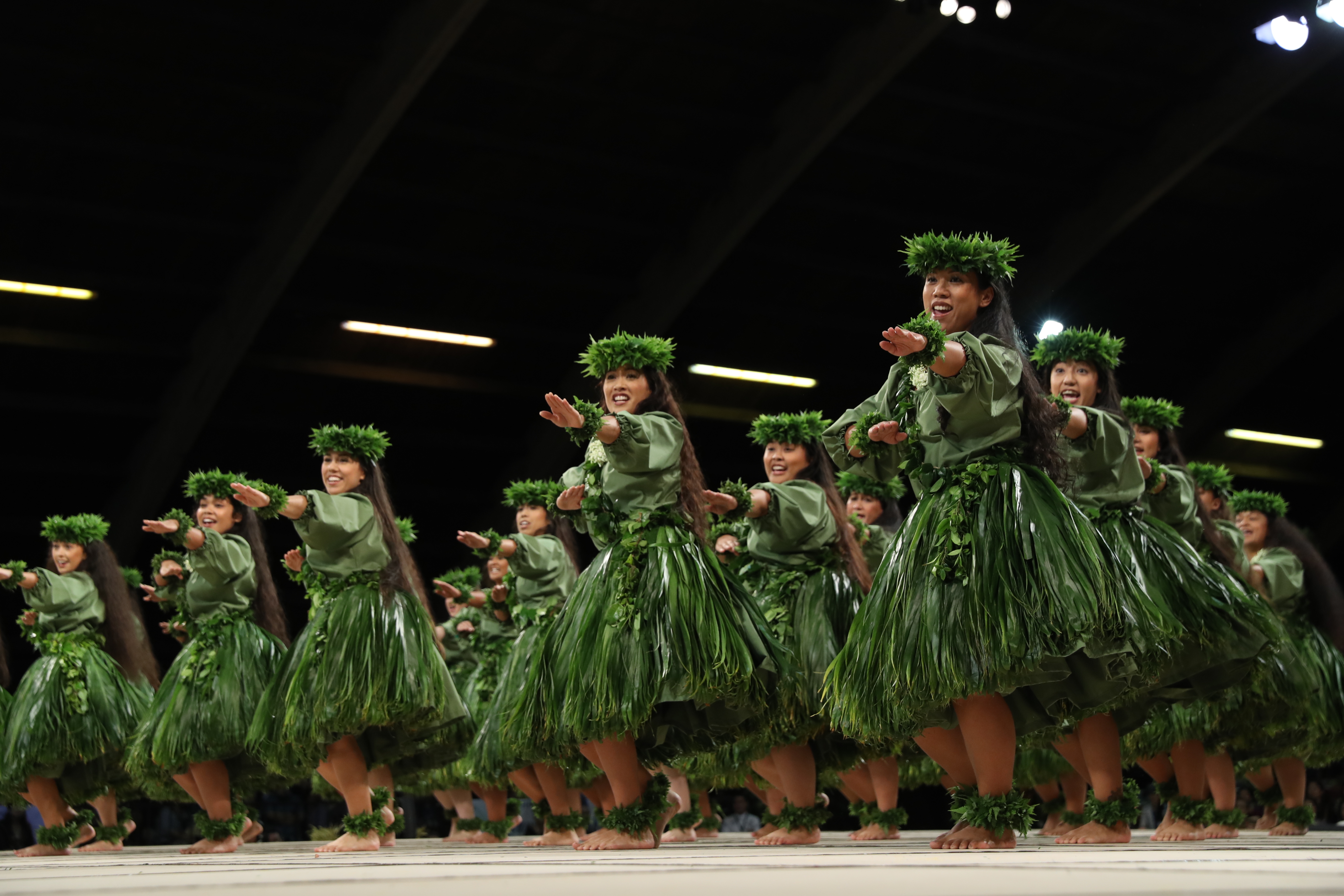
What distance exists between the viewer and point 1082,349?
440 centimetres

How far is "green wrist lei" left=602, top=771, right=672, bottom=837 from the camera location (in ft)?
13.0

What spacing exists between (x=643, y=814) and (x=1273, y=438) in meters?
11.9

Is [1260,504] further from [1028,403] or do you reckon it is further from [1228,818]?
[1028,403]

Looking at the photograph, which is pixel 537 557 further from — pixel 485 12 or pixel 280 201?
pixel 280 201

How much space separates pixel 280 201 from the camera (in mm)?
9852

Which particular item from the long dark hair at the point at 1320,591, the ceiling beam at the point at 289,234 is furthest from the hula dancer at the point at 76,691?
the long dark hair at the point at 1320,591

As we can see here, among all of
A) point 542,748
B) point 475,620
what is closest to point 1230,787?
point 542,748

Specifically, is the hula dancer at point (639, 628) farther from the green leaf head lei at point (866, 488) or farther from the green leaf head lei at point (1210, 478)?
the green leaf head lei at point (1210, 478)

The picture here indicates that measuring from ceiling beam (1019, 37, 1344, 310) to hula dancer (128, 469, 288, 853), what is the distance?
296 inches

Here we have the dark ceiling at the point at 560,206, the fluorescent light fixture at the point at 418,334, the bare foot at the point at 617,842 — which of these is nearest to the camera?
the bare foot at the point at 617,842

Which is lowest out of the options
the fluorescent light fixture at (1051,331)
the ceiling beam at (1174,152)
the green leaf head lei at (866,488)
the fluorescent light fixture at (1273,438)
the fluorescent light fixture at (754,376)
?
the green leaf head lei at (866,488)

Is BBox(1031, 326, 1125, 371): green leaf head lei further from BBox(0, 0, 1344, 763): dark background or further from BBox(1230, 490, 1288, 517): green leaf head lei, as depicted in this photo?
BBox(0, 0, 1344, 763): dark background

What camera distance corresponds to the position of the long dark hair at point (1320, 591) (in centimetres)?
577

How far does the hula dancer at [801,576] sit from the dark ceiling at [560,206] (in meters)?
4.43
